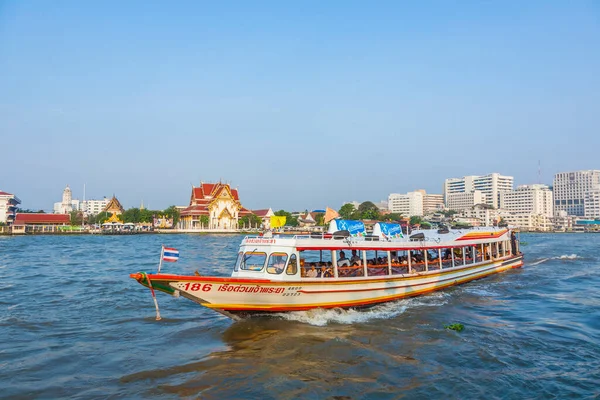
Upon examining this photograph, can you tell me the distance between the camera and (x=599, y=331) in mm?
11961

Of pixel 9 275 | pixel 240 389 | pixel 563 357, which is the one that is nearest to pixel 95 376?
pixel 240 389

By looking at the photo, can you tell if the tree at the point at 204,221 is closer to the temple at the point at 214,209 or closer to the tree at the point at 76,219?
the temple at the point at 214,209

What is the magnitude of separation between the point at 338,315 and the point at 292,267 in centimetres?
224

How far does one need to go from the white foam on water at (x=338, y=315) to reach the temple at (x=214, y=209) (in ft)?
296

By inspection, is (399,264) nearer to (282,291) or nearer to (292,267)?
(292,267)

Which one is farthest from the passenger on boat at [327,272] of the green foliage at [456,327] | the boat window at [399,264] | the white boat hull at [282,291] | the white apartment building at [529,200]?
the white apartment building at [529,200]

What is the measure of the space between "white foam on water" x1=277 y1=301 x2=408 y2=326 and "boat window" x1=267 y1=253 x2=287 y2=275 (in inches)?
52.2

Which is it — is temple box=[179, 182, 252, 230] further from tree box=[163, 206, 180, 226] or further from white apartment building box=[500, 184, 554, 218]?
white apartment building box=[500, 184, 554, 218]

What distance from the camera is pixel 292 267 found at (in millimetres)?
12047

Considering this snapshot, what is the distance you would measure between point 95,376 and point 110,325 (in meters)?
4.30

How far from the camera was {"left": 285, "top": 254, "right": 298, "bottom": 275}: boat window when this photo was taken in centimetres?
1194

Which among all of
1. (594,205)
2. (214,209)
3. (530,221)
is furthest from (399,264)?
(594,205)

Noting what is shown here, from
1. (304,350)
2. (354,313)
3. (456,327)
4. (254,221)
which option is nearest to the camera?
(304,350)

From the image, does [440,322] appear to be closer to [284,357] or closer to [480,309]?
[480,309]
